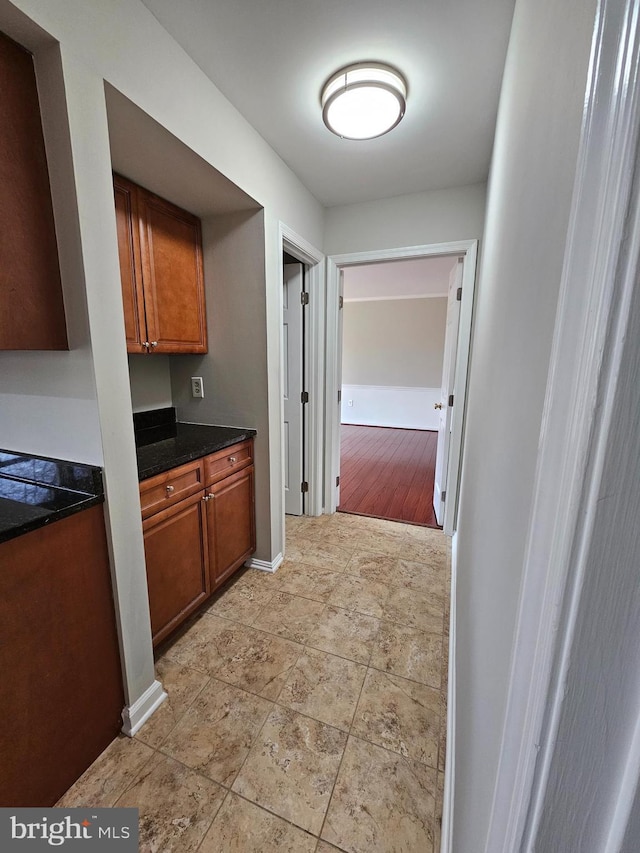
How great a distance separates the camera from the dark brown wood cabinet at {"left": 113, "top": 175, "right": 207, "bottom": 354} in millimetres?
1649

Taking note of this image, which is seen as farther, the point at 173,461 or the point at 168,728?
the point at 173,461

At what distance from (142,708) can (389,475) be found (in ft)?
10.5

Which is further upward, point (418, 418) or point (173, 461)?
point (173, 461)

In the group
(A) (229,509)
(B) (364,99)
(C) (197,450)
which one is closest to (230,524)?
(A) (229,509)

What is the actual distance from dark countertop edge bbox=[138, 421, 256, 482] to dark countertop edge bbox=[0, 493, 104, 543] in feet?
0.86

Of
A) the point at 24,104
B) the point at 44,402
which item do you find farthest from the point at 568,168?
the point at 44,402

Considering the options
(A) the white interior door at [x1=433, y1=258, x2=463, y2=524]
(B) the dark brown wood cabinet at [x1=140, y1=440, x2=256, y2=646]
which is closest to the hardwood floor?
(A) the white interior door at [x1=433, y1=258, x2=463, y2=524]

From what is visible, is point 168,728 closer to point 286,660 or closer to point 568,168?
point 286,660

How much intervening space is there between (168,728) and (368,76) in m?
2.69

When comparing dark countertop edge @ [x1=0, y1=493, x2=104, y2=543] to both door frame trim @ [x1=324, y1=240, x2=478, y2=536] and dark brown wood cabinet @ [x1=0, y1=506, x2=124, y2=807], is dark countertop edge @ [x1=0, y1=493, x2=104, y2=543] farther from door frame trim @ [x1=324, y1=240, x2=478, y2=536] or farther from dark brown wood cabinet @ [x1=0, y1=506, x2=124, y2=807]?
door frame trim @ [x1=324, y1=240, x2=478, y2=536]

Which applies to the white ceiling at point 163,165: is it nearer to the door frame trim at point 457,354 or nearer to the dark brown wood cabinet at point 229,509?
the door frame trim at point 457,354

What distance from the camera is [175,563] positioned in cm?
164

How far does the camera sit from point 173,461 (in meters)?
1.57

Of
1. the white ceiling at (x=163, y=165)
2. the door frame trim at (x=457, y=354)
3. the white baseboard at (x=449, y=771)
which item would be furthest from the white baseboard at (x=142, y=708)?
the white ceiling at (x=163, y=165)
